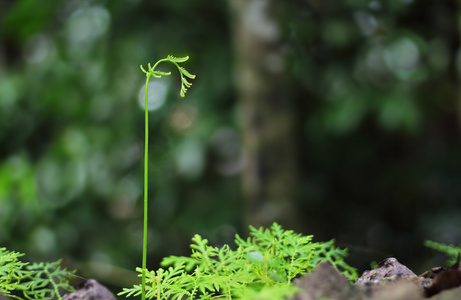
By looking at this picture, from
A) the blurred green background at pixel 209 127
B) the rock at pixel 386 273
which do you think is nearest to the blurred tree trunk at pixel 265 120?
the blurred green background at pixel 209 127

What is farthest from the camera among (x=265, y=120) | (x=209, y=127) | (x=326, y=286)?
(x=209, y=127)

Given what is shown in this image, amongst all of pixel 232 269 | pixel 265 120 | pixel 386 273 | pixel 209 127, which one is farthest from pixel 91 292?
pixel 209 127

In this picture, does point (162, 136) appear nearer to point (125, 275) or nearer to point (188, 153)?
point (188, 153)

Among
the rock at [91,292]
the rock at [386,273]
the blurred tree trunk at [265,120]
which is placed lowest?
the rock at [386,273]

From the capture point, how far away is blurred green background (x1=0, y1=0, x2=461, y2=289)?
1663 millimetres

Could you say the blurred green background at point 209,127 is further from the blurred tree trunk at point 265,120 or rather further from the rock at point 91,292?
the rock at point 91,292

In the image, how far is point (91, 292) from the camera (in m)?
0.29

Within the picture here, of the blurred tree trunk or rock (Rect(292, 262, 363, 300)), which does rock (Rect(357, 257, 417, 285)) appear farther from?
the blurred tree trunk

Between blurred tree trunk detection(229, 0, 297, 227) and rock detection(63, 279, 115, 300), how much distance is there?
1.08 meters

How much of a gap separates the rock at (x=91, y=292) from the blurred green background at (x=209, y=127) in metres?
1.14

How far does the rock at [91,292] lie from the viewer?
283 mm

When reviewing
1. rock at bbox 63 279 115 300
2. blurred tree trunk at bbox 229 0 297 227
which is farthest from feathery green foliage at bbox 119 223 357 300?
blurred tree trunk at bbox 229 0 297 227

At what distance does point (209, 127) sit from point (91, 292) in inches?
52.5

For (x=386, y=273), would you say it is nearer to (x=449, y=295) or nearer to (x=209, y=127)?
(x=449, y=295)
